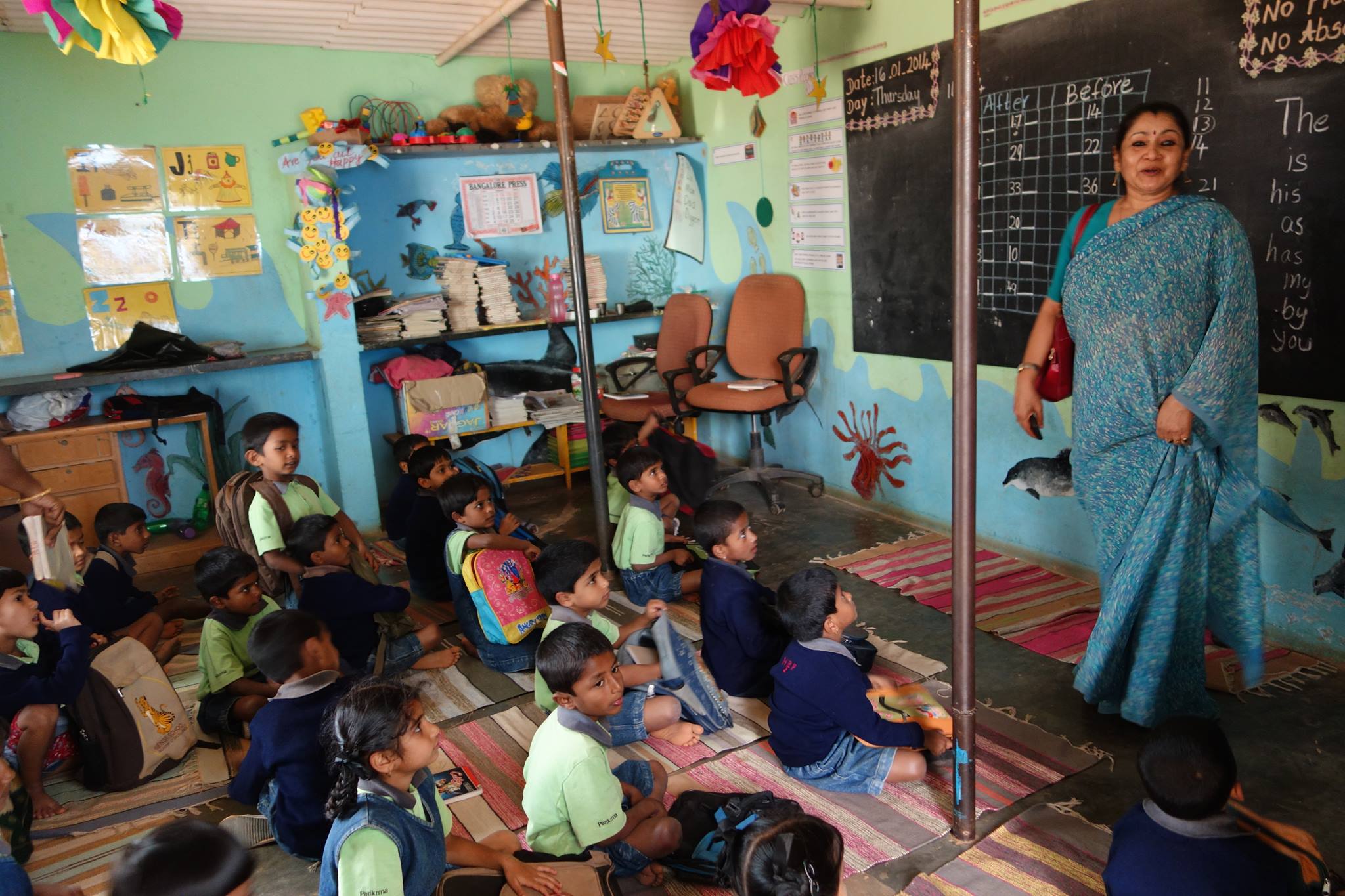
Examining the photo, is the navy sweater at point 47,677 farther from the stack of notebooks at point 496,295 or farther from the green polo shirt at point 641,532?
the stack of notebooks at point 496,295

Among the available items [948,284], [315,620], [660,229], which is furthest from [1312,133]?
[660,229]

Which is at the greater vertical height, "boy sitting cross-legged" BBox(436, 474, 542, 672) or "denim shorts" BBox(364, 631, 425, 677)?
"boy sitting cross-legged" BBox(436, 474, 542, 672)

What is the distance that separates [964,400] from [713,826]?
3.89 ft

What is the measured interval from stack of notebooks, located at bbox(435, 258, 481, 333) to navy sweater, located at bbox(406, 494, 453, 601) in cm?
177

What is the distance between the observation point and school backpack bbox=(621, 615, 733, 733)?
2959mm

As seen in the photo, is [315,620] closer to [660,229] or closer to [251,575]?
[251,575]

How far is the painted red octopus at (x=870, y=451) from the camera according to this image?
4.95 m

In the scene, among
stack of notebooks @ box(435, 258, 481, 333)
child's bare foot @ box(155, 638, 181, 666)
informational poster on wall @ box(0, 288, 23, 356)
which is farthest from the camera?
stack of notebooks @ box(435, 258, 481, 333)

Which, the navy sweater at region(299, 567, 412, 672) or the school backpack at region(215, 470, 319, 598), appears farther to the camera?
the school backpack at region(215, 470, 319, 598)

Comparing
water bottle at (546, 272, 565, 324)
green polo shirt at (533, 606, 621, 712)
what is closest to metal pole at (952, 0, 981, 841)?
green polo shirt at (533, 606, 621, 712)

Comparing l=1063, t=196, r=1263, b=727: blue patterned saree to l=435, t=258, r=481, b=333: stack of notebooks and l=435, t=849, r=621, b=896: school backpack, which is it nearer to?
l=435, t=849, r=621, b=896: school backpack

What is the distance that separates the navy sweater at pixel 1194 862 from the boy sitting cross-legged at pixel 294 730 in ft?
5.57

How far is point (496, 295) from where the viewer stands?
577 centimetres

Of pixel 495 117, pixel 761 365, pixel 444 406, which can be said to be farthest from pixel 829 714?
pixel 495 117
